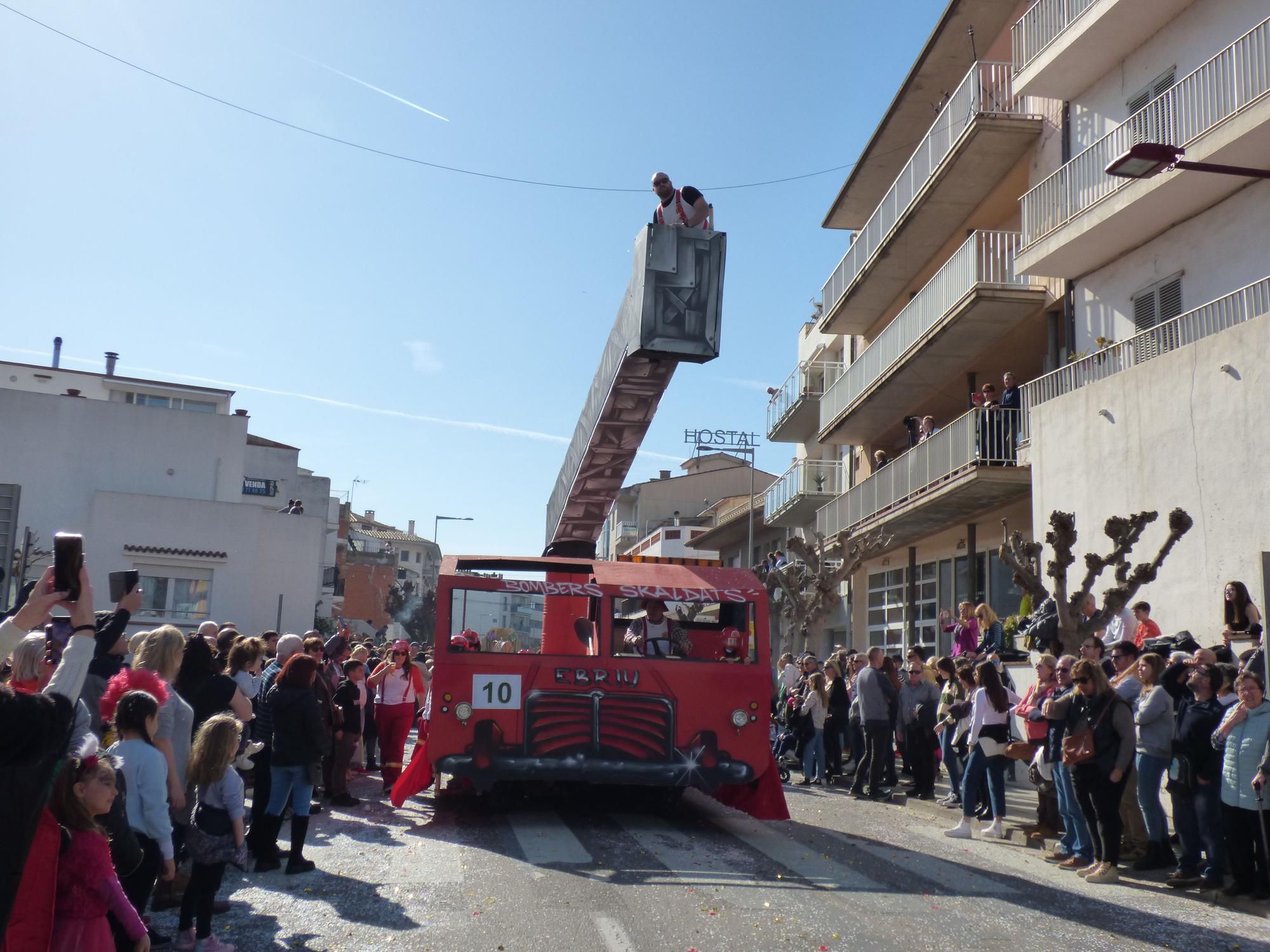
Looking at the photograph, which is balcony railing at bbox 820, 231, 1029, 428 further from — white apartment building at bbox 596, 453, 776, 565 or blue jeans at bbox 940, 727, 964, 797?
white apartment building at bbox 596, 453, 776, 565

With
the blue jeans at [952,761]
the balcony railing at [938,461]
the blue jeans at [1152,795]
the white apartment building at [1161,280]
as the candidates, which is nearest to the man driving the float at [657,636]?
the blue jeans at [952,761]

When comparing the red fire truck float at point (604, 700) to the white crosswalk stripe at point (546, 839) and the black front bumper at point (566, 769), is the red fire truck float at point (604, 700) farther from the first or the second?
the white crosswalk stripe at point (546, 839)

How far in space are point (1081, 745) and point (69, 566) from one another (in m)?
8.01

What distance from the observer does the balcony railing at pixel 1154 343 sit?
14.6 meters

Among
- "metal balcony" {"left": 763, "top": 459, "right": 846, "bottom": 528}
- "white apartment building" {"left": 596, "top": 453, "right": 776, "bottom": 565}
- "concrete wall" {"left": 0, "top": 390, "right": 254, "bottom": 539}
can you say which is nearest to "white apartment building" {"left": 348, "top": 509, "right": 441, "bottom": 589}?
"white apartment building" {"left": 596, "top": 453, "right": 776, "bottom": 565}

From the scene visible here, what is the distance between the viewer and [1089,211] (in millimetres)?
17734

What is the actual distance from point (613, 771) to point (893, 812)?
4413mm

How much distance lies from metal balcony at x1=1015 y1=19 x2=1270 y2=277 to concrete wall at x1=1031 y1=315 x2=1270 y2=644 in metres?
2.74

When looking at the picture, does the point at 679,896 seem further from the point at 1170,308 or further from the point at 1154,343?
the point at 1170,308

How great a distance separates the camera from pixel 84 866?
3914 millimetres

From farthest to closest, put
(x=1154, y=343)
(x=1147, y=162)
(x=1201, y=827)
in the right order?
(x=1154, y=343) < (x=1147, y=162) < (x=1201, y=827)

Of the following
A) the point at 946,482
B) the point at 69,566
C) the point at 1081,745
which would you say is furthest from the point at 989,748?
the point at 946,482

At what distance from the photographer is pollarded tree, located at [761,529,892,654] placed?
2456 cm

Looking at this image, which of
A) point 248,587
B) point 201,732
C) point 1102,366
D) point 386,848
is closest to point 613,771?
point 386,848
